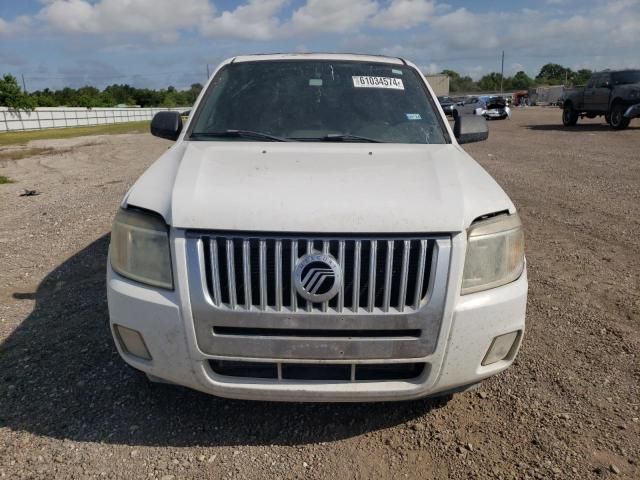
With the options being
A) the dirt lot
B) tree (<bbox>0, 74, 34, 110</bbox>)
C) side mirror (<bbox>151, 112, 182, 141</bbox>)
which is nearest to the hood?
side mirror (<bbox>151, 112, 182, 141</bbox>)

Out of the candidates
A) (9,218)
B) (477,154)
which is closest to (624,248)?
(9,218)

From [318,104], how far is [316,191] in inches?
56.1

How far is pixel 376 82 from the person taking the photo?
368 cm

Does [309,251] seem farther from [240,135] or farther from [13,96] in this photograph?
[13,96]

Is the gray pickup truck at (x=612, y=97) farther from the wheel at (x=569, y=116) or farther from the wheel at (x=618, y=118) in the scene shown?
the wheel at (x=569, y=116)

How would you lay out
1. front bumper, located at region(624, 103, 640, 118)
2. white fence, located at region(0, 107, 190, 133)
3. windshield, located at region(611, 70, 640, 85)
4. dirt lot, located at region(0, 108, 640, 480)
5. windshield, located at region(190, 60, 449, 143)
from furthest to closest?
white fence, located at region(0, 107, 190, 133), windshield, located at region(611, 70, 640, 85), front bumper, located at region(624, 103, 640, 118), windshield, located at region(190, 60, 449, 143), dirt lot, located at region(0, 108, 640, 480)

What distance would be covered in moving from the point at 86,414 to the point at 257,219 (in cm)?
149

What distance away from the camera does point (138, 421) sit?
2.62 meters

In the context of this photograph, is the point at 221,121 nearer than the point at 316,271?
No

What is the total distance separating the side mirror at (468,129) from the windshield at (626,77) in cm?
1697

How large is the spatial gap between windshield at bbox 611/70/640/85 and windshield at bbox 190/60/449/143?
1731 centimetres

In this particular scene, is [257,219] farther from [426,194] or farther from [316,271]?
[426,194]

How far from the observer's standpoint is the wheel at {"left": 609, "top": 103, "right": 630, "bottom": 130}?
17656mm

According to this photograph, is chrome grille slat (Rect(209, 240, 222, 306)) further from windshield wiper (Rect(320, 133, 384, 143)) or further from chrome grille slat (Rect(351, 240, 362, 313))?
windshield wiper (Rect(320, 133, 384, 143))
